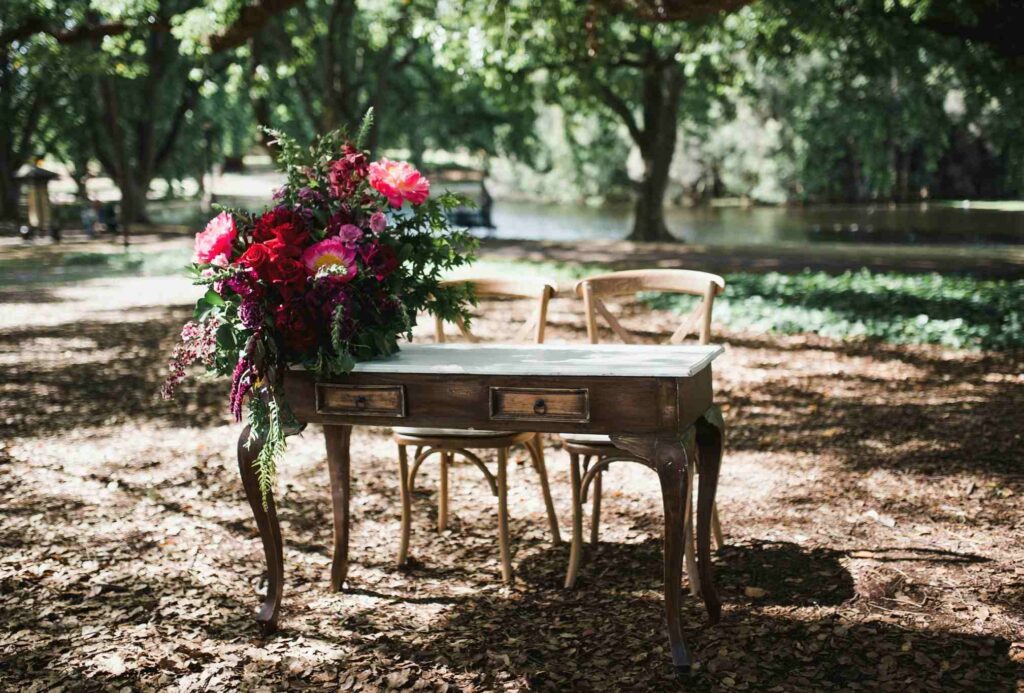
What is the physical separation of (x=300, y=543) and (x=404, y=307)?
72.7 inches

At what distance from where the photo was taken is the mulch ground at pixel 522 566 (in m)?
3.64

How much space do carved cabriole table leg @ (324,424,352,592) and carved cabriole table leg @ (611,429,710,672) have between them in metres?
1.31

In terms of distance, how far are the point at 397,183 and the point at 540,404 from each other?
1.02 meters

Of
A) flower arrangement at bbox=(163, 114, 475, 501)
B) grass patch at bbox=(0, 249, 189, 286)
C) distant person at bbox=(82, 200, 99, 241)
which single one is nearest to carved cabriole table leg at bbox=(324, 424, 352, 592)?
flower arrangement at bbox=(163, 114, 475, 501)

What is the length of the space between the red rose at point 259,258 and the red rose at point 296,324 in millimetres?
139

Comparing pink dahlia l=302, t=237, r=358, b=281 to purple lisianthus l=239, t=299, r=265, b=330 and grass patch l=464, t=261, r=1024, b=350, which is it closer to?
purple lisianthus l=239, t=299, r=265, b=330

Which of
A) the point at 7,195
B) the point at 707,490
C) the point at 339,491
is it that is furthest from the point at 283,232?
the point at 7,195

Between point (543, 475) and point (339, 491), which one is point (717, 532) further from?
point (339, 491)

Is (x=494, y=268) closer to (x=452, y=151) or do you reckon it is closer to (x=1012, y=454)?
(x=1012, y=454)

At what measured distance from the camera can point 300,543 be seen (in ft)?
16.7

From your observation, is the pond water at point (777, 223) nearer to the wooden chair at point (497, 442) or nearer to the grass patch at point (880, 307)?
the grass patch at point (880, 307)

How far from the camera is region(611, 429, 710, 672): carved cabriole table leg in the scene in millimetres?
3486

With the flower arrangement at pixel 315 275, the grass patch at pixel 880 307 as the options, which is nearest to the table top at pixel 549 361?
the flower arrangement at pixel 315 275

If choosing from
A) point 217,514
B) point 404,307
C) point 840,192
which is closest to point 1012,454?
point 404,307
